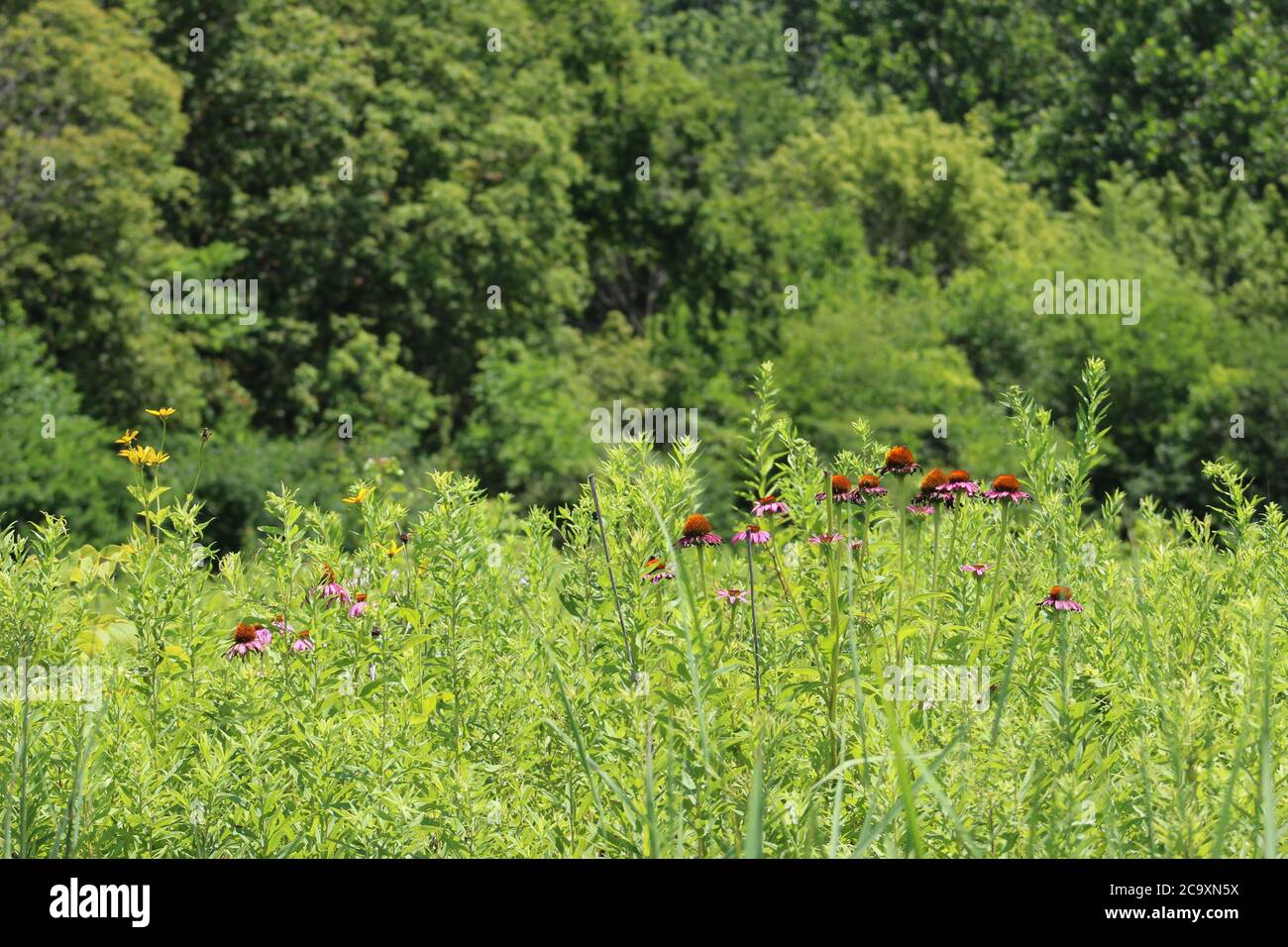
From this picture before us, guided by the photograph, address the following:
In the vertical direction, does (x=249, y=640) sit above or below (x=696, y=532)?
below

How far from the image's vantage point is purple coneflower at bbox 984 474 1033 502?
10.5ft

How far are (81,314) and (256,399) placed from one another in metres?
3.49

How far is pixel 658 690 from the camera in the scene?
2.51 metres

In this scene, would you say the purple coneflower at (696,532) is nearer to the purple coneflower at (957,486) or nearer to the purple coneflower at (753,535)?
the purple coneflower at (753,535)

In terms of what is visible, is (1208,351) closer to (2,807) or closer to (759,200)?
(759,200)

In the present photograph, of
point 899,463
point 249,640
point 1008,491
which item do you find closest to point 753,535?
point 899,463

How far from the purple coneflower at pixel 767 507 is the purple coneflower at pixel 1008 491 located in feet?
1.75

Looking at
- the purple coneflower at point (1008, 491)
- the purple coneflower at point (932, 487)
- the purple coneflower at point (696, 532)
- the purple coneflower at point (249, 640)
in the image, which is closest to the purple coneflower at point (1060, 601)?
the purple coneflower at point (1008, 491)

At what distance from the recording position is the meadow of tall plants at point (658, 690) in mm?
2217

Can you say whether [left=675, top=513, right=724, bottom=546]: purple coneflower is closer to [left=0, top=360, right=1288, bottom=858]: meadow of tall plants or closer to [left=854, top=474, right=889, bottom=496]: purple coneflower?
[left=0, top=360, right=1288, bottom=858]: meadow of tall plants

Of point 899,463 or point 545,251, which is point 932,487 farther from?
point 545,251

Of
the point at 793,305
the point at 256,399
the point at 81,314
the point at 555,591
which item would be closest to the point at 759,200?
the point at 793,305

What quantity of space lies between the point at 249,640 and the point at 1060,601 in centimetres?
168

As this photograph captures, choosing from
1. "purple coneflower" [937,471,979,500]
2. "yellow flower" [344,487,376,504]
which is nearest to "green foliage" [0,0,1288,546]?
"yellow flower" [344,487,376,504]
